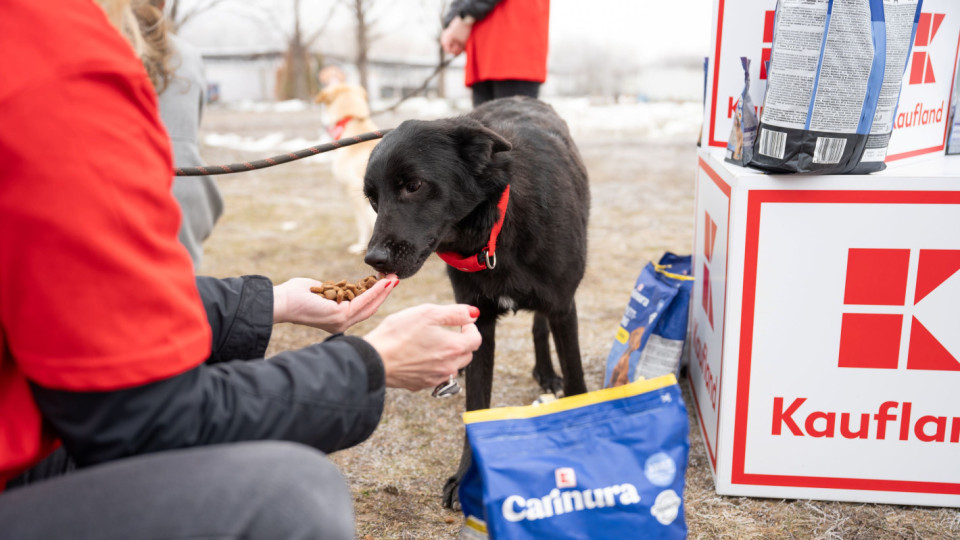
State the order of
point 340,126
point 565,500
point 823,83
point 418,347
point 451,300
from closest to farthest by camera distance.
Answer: point 418,347 → point 565,500 → point 823,83 → point 451,300 → point 340,126

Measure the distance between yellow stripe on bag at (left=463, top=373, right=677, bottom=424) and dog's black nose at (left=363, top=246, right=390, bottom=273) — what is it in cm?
63

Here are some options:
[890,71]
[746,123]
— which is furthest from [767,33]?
[890,71]

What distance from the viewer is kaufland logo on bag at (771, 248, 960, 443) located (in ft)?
5.70

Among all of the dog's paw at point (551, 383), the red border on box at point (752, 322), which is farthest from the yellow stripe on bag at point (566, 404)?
the dog's paw at point (551, 383)

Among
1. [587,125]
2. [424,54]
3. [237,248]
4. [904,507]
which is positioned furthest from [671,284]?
[424,54]

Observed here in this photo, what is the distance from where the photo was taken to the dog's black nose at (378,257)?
182cm

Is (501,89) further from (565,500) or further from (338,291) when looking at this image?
(565,500)

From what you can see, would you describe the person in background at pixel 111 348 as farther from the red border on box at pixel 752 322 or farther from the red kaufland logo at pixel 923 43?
the red kaufland logo at pixel 923 43

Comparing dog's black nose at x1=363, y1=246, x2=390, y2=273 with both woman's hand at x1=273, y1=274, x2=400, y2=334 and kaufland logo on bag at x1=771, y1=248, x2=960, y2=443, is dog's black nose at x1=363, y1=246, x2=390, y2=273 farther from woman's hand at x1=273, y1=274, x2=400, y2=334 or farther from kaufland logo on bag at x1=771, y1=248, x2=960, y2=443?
kaufland logo on bag at x1=771, y1=248, x2=960, y2=443

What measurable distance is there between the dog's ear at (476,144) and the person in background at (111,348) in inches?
42.7

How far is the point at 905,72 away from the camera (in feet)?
6.40

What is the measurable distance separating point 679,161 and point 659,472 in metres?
8.40

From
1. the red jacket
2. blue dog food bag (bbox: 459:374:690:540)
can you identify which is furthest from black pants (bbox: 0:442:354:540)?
the red jacket

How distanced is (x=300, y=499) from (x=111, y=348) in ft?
0.98
